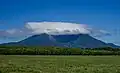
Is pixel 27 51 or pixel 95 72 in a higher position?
pixel 27 51

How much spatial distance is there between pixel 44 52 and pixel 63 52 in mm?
12718

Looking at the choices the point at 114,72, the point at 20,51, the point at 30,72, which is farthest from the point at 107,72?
the point at 20,51

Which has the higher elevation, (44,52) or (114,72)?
(44,52)

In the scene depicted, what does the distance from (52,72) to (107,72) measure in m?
8.43

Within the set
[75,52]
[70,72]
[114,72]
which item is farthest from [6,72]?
[75,52]

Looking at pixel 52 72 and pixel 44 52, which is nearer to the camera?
pixel 52 72

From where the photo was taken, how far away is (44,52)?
182 metres

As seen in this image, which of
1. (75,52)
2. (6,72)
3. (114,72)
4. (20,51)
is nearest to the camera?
(6,72)

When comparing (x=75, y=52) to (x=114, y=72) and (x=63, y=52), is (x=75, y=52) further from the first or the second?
(x=114, y=72)

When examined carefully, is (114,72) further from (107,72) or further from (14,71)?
(14,71)

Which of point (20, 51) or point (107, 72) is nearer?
point (107, 72)

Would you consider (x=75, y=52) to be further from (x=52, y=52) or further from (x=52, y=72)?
(x=52, y=72)

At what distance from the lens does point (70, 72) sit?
1698 inches

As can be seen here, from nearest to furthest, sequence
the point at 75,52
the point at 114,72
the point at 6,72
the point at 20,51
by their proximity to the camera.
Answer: the point at 6,72 → the point at 114,72 → the point at 20,51 → the point at 75,52
